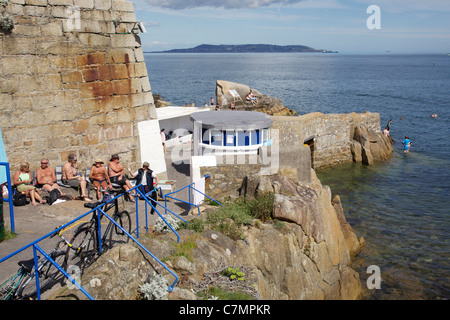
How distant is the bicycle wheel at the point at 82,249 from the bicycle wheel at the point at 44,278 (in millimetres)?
189

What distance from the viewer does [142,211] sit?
10.7 meters

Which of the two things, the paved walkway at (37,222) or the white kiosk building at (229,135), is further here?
the white kiosk building at (229,135)

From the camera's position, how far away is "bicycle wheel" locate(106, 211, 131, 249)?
799 centimetres

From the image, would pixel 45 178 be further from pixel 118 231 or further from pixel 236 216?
pixel 236 216

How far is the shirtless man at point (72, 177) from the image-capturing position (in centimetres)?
1079

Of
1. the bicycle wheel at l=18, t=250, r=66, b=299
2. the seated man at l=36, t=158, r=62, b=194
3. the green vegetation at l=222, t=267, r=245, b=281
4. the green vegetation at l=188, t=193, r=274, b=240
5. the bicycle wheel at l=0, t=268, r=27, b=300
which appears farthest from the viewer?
the seated man at l=36, t=158, r=62, b=194

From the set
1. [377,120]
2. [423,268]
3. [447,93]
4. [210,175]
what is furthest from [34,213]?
[447,93]

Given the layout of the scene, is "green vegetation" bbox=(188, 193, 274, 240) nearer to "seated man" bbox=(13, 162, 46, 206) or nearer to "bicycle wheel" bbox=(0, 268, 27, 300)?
"bicycle wheel" bbox=(0, 268, 27, 300)

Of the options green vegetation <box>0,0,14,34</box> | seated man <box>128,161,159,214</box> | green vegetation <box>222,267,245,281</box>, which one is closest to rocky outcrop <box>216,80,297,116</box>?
seated man <box>128,161,159,214</box>

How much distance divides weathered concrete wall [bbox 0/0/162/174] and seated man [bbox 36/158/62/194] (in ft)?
1.39

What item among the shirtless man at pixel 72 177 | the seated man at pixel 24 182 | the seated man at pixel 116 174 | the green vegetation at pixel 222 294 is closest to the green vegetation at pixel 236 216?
the green vegetation at pixel 222 294

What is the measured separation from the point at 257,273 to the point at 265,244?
1132mm

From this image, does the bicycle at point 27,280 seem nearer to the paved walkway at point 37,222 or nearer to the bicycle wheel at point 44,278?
the bicycle wheel at point 44,278

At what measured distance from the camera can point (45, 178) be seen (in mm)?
10578
